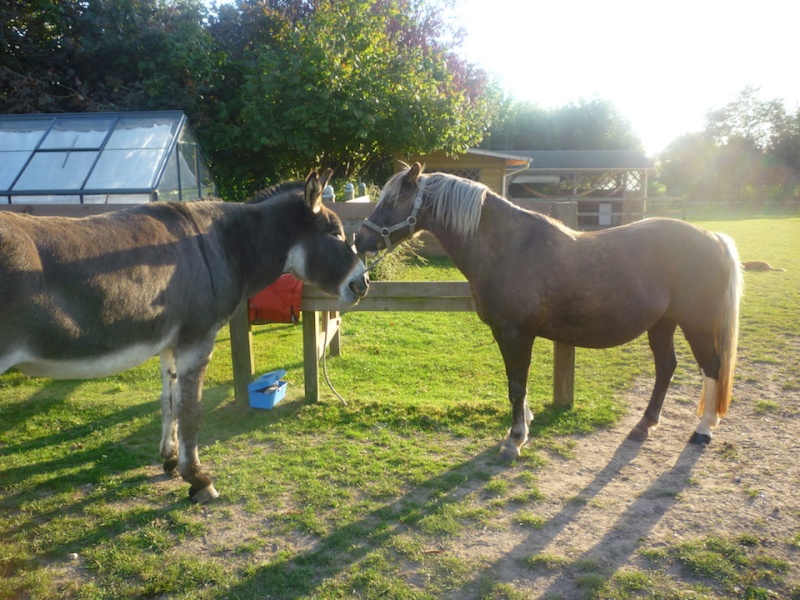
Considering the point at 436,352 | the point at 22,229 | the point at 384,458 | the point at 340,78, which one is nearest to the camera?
the point at 22,229

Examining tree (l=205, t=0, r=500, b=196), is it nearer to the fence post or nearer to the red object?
the red object

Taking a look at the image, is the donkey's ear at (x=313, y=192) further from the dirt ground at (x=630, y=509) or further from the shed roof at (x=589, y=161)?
the shed roof at (x=589, y=161)

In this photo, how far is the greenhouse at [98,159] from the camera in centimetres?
788

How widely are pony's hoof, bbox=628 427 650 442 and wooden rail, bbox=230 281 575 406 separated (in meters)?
0.69

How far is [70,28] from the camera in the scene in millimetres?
12711

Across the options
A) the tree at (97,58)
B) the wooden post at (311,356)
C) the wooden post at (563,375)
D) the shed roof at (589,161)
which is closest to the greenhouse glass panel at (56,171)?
the tree at (97,58)

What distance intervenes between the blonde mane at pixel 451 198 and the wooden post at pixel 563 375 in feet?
5.53

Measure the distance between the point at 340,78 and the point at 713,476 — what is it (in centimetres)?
1001

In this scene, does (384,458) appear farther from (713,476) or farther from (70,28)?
(70,28)

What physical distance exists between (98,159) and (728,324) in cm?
844

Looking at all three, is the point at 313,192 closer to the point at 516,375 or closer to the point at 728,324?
the point at 516,375

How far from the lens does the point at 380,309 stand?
5.23m

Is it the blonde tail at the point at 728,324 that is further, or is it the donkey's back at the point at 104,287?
the blonde tail at the point at 728,324

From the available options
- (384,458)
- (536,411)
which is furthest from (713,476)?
(384,458)
